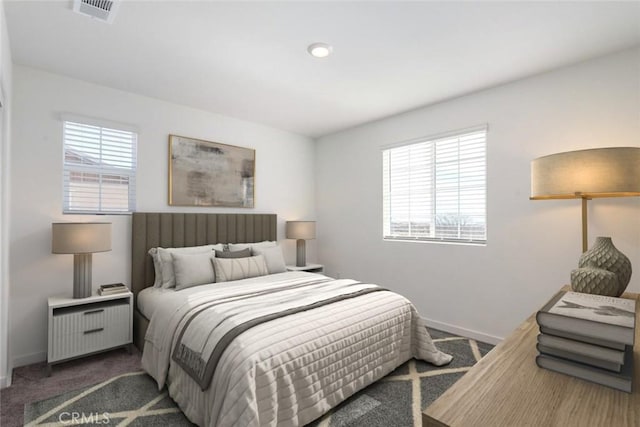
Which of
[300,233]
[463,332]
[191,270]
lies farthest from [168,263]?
[463,332]

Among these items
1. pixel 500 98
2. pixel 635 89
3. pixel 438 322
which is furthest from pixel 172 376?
pixel 635 89

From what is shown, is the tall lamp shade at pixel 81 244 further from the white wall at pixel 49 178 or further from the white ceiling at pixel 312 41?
the white ceiling at pixel 312 41

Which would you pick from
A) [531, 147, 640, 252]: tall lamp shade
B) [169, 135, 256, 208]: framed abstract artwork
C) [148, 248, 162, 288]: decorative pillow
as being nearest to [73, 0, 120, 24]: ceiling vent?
[169, 135, 256, 208]: framed abstract artwork

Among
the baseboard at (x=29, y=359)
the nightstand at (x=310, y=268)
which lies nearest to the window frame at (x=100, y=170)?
the baseboard at (x=29, y=359)

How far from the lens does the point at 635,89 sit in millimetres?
2334

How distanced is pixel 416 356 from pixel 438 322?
37.7 inches

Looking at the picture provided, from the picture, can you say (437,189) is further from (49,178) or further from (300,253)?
(49,178)

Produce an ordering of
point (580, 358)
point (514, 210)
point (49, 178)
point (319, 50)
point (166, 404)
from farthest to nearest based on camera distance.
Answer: point (514, 210) → point (49, 178) → point (319, 50) → point (166, 404) → point (580, 358)

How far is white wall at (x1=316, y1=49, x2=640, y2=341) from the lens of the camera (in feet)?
7.91

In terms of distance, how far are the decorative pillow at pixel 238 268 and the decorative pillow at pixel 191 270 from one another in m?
0.08

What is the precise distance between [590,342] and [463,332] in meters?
2.70

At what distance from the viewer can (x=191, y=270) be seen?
2.92 meters

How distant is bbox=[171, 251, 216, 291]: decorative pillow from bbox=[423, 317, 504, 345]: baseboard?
2420 mm

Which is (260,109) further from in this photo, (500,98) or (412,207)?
(500,98)
